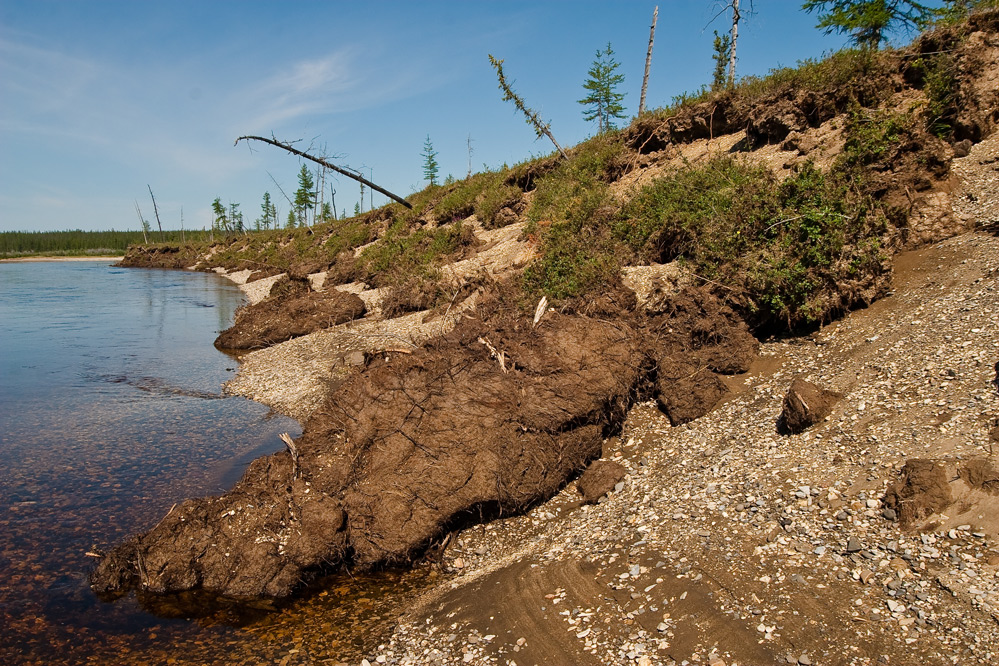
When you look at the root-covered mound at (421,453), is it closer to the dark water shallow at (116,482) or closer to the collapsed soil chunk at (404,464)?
the collapsed soil chunk at (404,464)

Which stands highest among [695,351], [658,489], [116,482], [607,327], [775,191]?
[775,191]

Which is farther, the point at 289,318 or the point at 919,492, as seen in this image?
the point at 289,318

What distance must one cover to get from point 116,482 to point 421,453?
19.0ft

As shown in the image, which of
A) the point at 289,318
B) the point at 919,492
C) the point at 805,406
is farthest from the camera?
the point at 289,318

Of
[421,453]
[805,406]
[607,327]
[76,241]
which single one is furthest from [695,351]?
[76,241]

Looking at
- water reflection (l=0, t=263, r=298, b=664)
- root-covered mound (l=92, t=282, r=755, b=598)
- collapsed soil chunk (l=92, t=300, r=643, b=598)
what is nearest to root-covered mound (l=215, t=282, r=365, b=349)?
water reflection (l=0, t=263, r=298, b=664)

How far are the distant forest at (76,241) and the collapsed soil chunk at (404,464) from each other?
380ft

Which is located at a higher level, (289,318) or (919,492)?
(289,318)

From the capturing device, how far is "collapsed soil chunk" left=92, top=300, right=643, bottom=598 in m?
7.01

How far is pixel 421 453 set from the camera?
7961mm

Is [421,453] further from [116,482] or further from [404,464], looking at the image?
[116,482]

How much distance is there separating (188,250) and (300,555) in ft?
273

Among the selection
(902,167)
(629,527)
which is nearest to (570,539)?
(629,527)

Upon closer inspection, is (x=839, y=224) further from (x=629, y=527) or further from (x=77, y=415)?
(x=77, y=415)
